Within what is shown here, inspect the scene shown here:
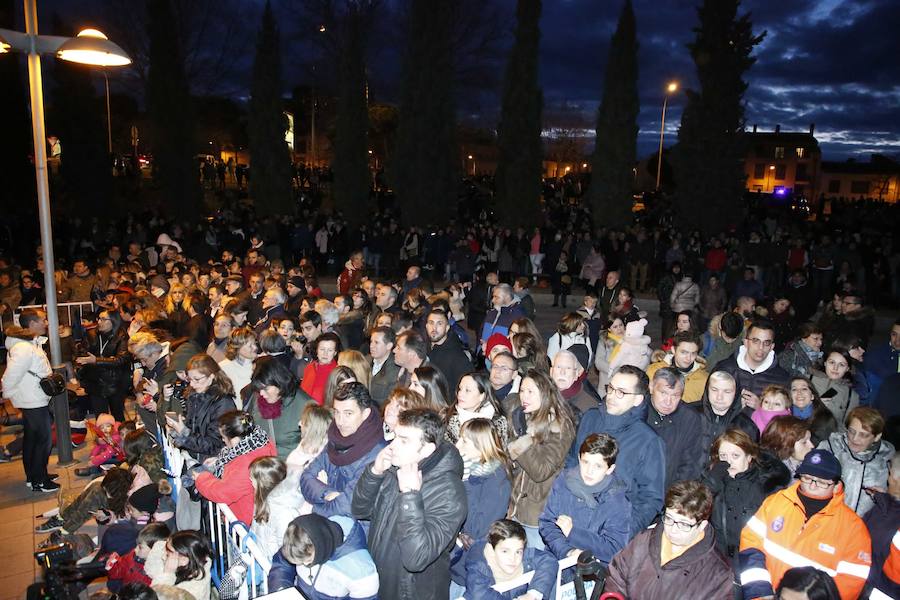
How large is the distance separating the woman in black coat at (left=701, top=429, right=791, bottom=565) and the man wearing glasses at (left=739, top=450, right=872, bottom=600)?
244mm

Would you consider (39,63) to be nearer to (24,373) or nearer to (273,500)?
(24,373)

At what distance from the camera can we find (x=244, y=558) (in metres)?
3.95

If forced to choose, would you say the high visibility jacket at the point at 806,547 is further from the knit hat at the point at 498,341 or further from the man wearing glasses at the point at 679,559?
the knit hat at the point at 498,341

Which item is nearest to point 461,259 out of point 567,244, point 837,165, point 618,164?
point 567,244

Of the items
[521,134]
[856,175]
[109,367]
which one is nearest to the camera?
[109,367]

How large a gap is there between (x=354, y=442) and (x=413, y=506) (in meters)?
1.07

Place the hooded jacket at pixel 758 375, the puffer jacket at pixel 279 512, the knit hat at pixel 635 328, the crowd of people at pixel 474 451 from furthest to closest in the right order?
the knit hat at pixel 635 328, the hooded jacket at pixel 758 375, the puffer jacket at pixel 279 512, the crowd of people at pixel 474 451

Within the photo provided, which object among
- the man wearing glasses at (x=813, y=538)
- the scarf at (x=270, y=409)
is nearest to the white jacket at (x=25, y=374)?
the scarf at (x=270, y=409)

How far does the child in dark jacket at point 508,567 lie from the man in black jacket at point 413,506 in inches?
9.3

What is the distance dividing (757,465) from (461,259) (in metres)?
12.0

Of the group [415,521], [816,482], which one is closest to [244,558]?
[415,521]

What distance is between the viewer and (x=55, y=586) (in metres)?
3.08

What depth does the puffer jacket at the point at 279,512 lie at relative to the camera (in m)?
3.78

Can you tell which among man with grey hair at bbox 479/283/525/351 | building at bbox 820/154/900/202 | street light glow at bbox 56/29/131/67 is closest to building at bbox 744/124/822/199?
building at bbox 820/154/900/202
